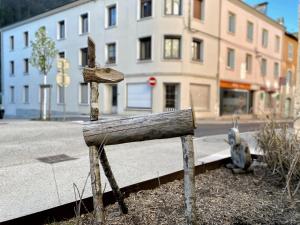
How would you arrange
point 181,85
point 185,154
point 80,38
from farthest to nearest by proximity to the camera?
point 80,38
point 181,85
point 185,154

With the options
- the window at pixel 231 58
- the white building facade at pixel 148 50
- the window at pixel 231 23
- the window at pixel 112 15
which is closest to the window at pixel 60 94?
the white building facade at pixel 148 50

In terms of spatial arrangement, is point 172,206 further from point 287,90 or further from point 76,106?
point 287,90

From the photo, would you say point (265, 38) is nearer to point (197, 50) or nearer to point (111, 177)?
point (197, 50)

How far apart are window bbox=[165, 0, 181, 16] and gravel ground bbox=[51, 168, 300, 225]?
54.3 ft

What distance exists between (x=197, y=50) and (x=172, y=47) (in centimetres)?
224

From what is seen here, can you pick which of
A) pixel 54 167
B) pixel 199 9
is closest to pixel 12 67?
pixel 199 9

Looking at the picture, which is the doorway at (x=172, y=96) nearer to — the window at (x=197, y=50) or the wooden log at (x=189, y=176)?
the window at (x=197, y=50)

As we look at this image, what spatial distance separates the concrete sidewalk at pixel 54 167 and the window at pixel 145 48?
1233cm

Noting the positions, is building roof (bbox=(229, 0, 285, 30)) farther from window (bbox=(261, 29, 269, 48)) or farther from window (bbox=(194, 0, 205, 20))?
window (bbox=(194, 0, 205, 20))

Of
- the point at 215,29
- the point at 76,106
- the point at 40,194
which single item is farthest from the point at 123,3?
the point at 40,194

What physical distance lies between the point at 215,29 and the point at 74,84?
40.7 ft

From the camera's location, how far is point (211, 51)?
21047 millimetres

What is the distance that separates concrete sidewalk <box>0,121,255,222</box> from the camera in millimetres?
3211

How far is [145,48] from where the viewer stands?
779 inches
